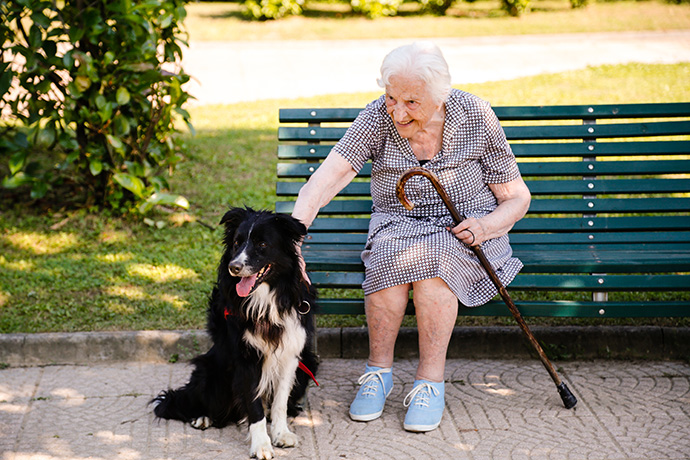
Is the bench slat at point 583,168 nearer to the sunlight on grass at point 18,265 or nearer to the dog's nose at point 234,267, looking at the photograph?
the dog's nose at point 234,267

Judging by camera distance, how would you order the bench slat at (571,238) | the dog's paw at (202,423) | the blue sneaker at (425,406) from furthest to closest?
the bench slat at (571,238)
the dog's paw at (202,423)
the blue sneaker at (425,406)

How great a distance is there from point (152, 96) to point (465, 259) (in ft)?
10.5

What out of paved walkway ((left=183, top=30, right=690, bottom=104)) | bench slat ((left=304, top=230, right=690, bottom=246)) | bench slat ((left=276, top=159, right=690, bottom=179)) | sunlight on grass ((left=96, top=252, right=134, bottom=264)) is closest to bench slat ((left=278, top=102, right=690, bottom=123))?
bench slat ((left=276, top=159, right=690, bottom=179))

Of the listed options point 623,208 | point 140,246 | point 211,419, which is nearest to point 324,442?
point 211,419

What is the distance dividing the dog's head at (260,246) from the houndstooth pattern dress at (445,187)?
510 millimetres

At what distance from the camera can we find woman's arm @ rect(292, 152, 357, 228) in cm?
361

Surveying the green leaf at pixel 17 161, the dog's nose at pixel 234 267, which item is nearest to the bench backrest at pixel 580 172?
the dog's nose at pixel 234 267

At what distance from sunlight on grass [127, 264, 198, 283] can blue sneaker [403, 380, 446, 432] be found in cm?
209

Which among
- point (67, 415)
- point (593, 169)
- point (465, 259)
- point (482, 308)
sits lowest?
point (67, 415)

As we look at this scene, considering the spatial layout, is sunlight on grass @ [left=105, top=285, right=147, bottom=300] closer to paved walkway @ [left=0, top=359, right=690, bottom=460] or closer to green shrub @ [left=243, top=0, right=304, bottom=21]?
paved walkway @ [left=0, top=359, right=690, bottom=460]

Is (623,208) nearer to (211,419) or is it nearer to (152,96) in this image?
(211,419)

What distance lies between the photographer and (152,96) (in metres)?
5.67

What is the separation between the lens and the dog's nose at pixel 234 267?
9.83ft

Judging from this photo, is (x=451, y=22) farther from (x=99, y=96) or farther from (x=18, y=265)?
(x=18, y=265)
